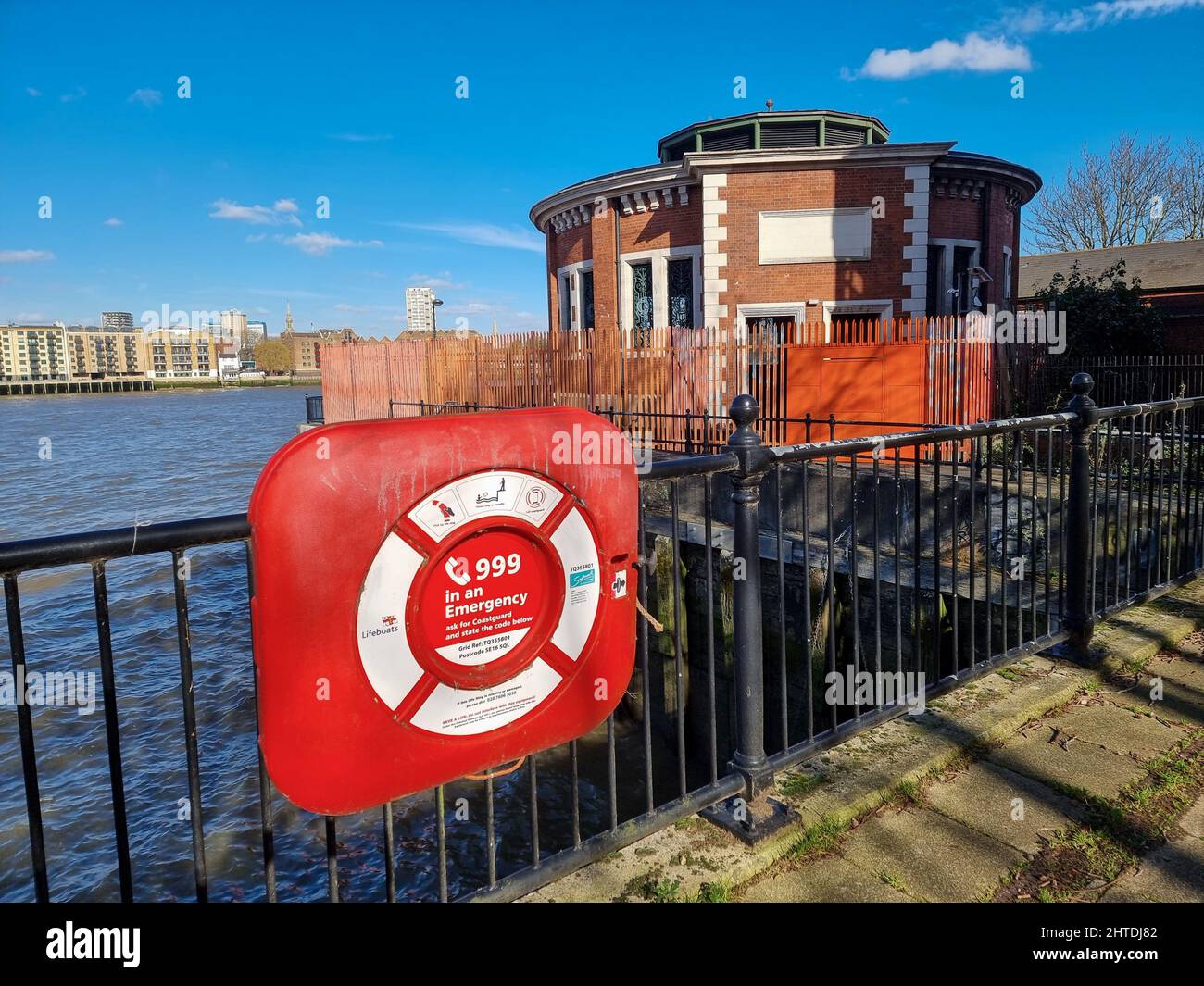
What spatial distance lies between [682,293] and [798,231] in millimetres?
3730

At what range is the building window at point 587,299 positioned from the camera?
84.0 ft

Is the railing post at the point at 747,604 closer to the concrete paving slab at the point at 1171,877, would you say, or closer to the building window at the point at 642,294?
the concrete paving slab at the point at 1171,877

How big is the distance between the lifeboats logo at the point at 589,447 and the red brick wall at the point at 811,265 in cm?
1908

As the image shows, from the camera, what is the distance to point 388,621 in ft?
6.52

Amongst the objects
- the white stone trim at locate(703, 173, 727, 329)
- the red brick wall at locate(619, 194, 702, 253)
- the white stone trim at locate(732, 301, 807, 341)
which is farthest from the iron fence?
the red brick wall at locate(619, 194, 702, 253)

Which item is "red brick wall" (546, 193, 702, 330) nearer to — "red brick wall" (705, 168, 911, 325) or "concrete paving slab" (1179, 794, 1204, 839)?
"red brick wall" (705, 168, 911, 325)

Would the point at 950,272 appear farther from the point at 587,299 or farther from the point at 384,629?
the point at 384,629

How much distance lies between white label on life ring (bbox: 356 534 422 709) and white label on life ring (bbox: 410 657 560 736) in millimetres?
114

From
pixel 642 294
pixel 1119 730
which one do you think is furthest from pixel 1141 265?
pixel 1119 730
